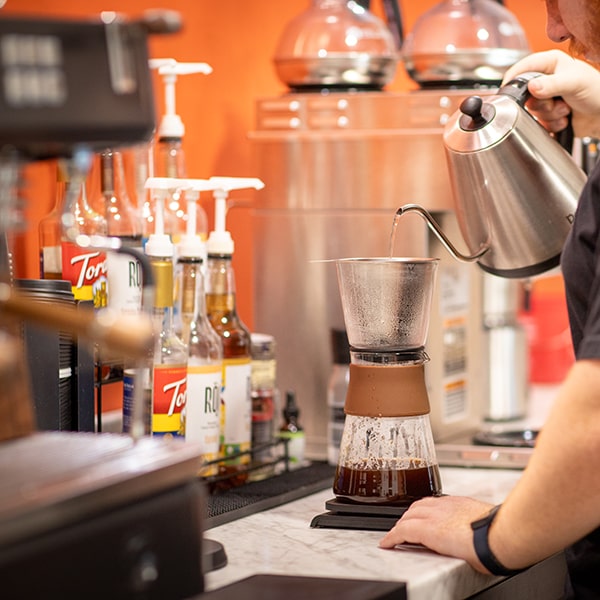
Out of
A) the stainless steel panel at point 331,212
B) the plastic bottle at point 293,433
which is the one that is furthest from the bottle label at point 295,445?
A: the stainless steel panel at point 331,212

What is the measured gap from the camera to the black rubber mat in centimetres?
162

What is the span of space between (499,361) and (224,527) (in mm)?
1051

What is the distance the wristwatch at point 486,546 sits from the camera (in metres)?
1.35

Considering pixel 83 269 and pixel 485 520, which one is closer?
pixel 485 520

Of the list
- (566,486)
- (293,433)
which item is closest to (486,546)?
(566,486)

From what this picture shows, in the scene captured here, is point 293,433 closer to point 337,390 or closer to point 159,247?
point 337,390

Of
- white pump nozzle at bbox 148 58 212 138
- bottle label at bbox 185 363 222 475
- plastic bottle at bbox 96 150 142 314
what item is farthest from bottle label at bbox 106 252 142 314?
white pump nozzle at bbox 148 58 212 138

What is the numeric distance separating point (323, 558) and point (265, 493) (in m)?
0.33

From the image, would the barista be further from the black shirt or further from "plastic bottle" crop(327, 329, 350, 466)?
"plastic bottle" crop(327, 329, 350, 466)

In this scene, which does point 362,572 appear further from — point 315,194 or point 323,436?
point 315,194

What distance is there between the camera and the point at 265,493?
5.72 feet

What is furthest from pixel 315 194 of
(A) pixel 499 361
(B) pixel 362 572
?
(B) pixel 362 572

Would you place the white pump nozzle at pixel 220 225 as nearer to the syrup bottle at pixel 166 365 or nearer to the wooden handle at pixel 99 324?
the syrup bottle at pixel 166 365

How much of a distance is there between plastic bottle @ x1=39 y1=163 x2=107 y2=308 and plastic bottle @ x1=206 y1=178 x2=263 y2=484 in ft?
0.55
